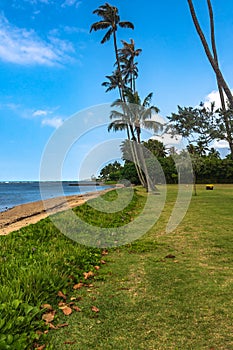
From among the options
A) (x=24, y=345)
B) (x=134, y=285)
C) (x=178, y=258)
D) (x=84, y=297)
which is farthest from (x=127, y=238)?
(x=24, y=345)

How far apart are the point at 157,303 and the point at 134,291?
1.54 feet

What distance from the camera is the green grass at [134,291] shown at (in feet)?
8.77

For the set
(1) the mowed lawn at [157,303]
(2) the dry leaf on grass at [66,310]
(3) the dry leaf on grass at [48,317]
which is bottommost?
(1) the mowed lawn at [157,303]

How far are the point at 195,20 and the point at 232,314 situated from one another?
8143 mm

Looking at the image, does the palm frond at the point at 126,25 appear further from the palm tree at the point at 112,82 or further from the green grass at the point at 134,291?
the green grass at the point at 134,291

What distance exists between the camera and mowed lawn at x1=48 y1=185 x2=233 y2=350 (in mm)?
2633

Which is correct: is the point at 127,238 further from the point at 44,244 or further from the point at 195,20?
the point at 195,20

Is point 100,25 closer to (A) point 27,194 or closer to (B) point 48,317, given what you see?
(B) point 48,317

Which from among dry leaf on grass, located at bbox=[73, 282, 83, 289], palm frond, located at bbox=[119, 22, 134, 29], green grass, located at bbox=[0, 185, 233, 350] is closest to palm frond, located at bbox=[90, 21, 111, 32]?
palm frond, located at bbox=[119, 22, 134, 29]

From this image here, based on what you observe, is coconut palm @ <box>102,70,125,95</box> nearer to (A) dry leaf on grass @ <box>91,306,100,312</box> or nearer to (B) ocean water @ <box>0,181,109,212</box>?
(B) ocean water @ <box>0,181,109,212</box>

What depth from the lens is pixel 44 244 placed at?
584 cm

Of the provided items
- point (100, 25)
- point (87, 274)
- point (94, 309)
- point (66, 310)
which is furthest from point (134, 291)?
point (100, 25)

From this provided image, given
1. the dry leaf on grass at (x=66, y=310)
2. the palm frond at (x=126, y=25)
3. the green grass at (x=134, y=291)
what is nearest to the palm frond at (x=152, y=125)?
the palm frond at (x=126, y=25)

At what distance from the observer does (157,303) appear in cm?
340
